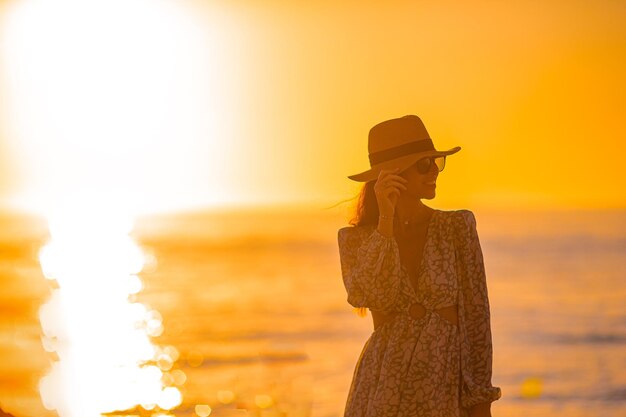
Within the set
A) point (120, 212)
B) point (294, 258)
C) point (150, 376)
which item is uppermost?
point (120, 212)

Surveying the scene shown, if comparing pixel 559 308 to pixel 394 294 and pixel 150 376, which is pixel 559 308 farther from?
pixel 394 294

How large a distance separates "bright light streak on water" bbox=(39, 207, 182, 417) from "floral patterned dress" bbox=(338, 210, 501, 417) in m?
9.25

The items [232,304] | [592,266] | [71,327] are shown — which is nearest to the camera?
[71,327]

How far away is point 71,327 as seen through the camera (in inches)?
987

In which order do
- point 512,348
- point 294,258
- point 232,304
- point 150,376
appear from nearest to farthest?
point 150,376 → point 512,348 → point 232,304 → point 294,258

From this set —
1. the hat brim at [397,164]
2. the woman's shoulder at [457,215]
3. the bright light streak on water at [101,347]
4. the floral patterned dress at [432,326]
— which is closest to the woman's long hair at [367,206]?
the hat brim at [397,164]

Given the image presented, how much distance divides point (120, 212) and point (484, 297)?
178 meters

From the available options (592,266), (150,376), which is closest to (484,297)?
(150,376)

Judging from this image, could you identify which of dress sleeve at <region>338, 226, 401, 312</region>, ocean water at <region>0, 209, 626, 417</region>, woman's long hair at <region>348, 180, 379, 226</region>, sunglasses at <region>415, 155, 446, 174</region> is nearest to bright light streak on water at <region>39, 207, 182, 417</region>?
ocean water at <region>0, 209, 626, 417</region>

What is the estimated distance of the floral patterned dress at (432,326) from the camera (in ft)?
16.8

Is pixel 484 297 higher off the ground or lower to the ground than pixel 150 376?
lower

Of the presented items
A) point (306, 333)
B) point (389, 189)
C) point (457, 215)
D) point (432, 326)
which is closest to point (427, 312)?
point (432, 326)

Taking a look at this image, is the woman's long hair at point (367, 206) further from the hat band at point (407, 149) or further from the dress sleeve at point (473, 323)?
the dress sleeve at point (473, 323)

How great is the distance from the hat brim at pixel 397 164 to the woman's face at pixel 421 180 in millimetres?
35
